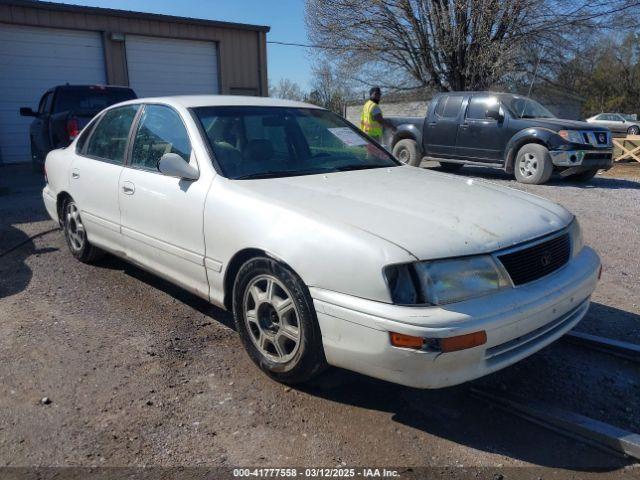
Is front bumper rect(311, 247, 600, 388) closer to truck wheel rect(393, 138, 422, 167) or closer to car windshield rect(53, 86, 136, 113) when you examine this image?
car windshield rect(53, 86, 136, 113)

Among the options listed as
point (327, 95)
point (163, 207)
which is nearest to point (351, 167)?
point (163, 207)

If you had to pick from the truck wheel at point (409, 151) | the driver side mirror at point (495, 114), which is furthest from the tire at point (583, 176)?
the truck wheel at point (409, 151)

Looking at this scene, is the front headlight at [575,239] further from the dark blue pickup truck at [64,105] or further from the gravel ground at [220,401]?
the dark blue pickup truck at [64,105]

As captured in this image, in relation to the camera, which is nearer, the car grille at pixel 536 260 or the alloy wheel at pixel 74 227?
the car grille at pixel 536 260

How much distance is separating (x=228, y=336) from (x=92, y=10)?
13.6m

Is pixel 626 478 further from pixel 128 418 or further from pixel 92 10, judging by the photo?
pixel 92 10

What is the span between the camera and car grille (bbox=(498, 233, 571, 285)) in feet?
8.60

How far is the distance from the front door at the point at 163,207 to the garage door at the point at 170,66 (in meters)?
12.6

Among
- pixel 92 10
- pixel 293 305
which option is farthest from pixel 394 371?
pixel 92 10

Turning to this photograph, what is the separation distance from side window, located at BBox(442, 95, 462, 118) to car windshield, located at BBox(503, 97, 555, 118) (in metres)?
1.04

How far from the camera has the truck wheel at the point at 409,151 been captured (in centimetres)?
1231

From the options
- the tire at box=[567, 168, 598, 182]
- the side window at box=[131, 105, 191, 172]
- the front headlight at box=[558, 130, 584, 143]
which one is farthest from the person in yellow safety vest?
the side window at box=[131, 105, 191, 172]

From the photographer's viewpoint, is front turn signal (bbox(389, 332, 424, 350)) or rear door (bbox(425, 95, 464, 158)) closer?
front turn signal (bbox(389, 332, 424, 350))

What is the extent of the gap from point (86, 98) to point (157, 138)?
283 inches
